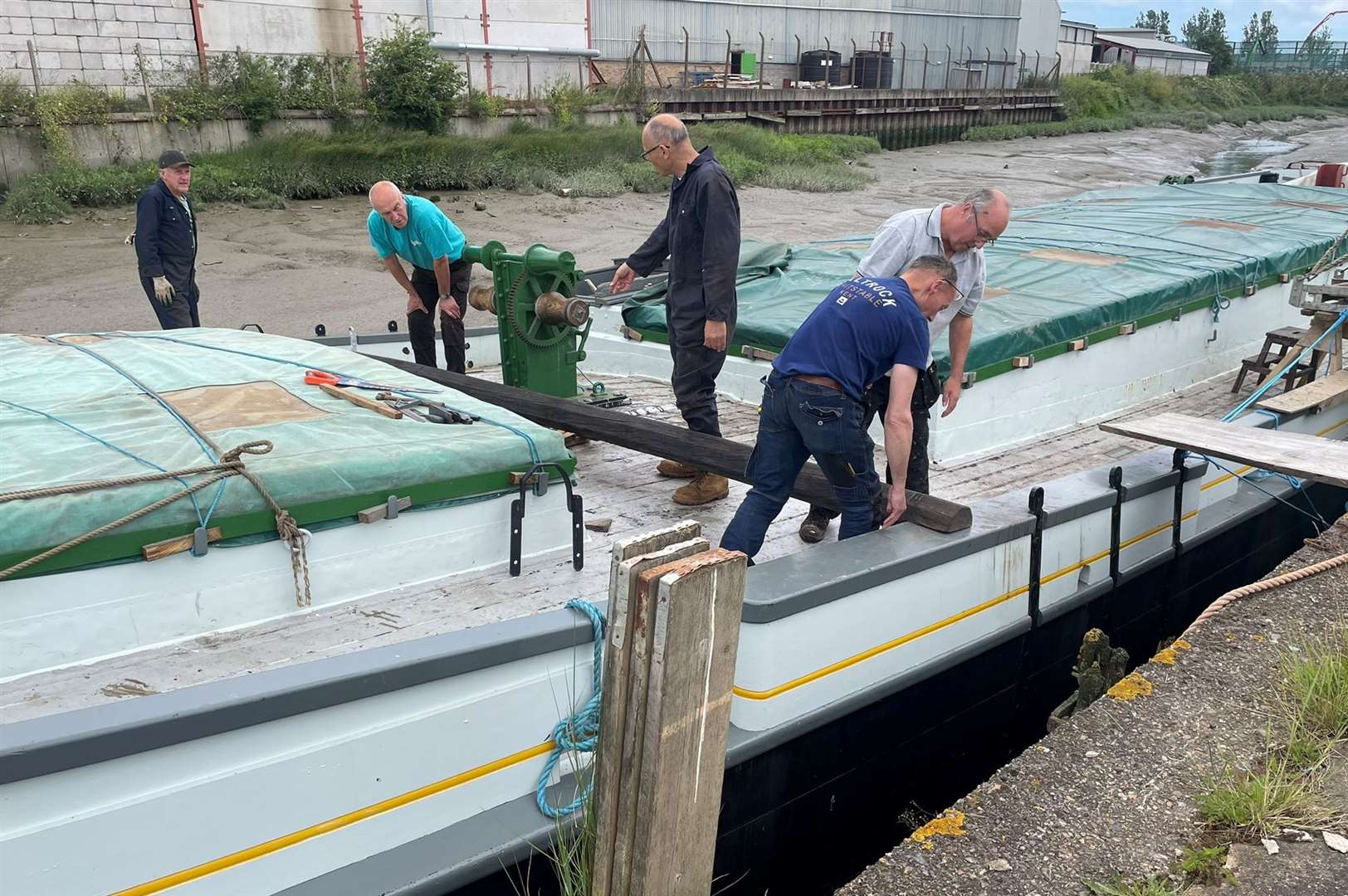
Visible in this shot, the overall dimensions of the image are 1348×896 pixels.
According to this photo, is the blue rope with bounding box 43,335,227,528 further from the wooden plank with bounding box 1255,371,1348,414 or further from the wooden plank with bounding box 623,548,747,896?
the wooden plank with bounding box 1255,371,1348,414

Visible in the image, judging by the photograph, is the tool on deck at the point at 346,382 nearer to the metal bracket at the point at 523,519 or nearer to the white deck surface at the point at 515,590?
the metal bracket at the point at 523,519

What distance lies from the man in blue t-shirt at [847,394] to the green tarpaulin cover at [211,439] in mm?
738

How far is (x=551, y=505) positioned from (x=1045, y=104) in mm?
44425

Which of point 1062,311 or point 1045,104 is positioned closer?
point 1062,311

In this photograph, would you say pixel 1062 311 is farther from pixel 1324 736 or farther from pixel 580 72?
pixel 580 72

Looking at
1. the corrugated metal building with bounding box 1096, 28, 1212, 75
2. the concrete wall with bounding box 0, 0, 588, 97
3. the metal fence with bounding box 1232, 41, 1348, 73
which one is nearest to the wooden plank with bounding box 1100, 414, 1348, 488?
the concrete wall with bounding box 0, 0, 588, 97

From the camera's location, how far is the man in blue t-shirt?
3.58 meters

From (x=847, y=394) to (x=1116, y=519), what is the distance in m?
1.51

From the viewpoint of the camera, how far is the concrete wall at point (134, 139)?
16.7 m

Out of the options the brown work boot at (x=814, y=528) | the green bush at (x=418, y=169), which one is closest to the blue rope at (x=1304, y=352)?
the brown work boot at (x=814, y=528)

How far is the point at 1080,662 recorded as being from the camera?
157 inches

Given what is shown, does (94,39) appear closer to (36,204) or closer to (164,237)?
(36,204)

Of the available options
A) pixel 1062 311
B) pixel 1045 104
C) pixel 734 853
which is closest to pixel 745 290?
pixel 1062 311

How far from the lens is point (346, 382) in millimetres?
4082
